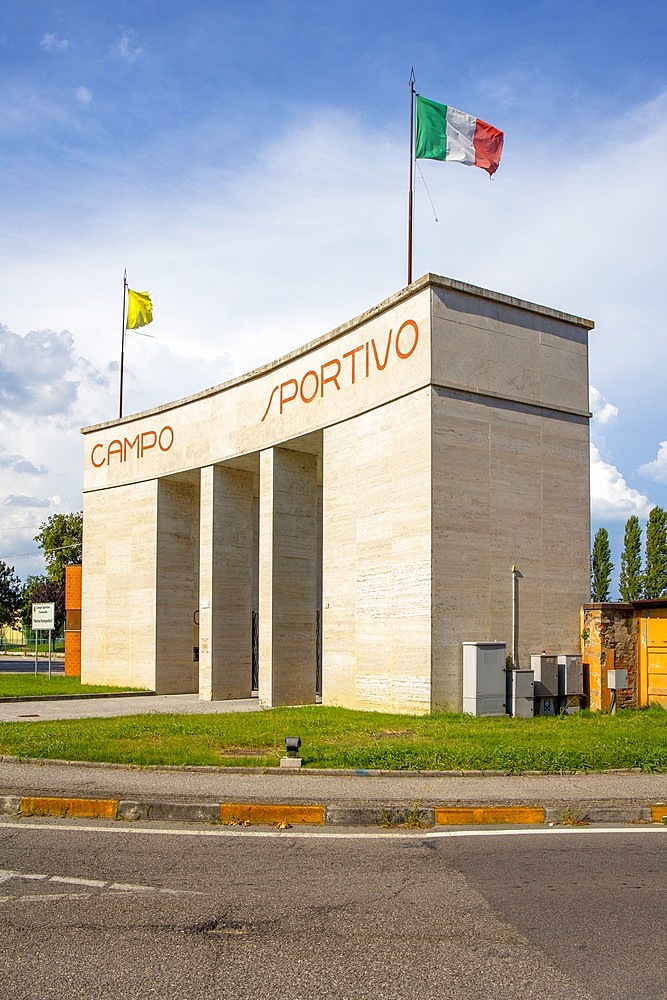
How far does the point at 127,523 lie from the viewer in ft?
97.3

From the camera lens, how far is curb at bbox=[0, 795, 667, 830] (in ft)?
29.3

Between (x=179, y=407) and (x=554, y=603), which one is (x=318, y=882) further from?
(x=179, y=407)

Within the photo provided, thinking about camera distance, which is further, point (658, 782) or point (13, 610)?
point (13, 610)

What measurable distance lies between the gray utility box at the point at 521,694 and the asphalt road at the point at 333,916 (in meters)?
9.92

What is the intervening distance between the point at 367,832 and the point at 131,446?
74.8 ft

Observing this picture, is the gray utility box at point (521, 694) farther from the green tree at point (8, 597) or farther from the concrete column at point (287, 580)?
the green tree at point (8, 597)

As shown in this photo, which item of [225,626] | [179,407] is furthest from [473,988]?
[179,407]

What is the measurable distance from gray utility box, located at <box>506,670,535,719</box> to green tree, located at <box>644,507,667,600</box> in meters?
58.5

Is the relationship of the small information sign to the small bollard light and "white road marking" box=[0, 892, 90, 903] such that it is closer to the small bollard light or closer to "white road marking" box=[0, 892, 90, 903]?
the small bollard light

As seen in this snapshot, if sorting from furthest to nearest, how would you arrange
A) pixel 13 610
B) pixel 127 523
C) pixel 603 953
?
pixel 13 610, pixel 127 523, pixel 603 953

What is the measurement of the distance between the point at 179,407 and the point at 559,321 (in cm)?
1198

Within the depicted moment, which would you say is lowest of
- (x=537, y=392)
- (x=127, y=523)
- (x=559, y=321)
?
(x=127, y=523)

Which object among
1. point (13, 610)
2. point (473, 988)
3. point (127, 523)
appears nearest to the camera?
point (473, 988)

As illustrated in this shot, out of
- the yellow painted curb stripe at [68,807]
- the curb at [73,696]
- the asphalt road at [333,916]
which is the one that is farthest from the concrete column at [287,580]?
the asphalt road at [333,916]
